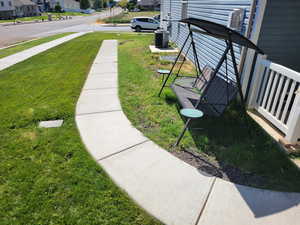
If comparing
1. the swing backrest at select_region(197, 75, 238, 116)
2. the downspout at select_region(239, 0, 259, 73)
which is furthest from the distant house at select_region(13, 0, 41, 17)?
the swing backrest at select_region(197, 75, 238, 116)

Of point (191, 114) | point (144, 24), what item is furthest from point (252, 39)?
point (144, 24)

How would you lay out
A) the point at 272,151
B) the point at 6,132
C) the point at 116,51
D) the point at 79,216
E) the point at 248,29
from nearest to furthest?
1. the point at 79,216
2. the point at 272,151
3. the point at 6,132
4. the point at 248,29
5. the point at 116,51

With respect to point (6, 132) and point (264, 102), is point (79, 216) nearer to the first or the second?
point (6, 132)

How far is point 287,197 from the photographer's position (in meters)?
2.39

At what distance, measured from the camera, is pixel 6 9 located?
167 feet

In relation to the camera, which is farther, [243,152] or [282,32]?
[282,32]

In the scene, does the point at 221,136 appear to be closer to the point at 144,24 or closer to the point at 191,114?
the point at 191,114

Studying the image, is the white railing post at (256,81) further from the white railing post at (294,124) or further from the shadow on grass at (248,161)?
the white railing post at (294,124)

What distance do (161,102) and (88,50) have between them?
7.72 meters

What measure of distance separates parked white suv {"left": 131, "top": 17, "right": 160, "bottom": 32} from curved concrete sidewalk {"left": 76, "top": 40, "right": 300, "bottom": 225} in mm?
20161

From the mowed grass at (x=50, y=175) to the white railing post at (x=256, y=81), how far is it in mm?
3186

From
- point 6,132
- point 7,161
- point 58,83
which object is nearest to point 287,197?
point 7,161

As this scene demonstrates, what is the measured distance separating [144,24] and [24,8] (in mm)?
58567

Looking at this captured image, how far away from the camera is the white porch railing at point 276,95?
3.08m
